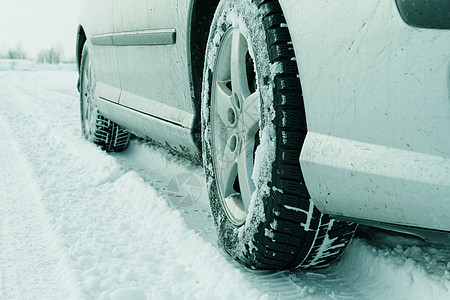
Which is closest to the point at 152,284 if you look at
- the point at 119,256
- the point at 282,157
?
the point at 119,256

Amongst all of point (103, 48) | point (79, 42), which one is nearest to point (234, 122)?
point (103, 48)

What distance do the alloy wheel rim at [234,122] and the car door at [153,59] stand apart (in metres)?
0.35

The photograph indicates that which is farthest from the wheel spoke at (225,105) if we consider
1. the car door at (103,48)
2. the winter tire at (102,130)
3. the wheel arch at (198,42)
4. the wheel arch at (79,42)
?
the wheel arch at (79,42)

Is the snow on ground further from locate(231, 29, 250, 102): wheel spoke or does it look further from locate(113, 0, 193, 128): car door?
locate(231, 29, 250, 102): wheel spoke

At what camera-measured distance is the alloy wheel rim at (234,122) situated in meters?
1.74

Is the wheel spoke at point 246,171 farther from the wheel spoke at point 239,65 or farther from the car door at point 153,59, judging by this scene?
the car door at point 153,59

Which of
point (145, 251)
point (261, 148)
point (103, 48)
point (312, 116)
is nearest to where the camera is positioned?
point (312, 116)

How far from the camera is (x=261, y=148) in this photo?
5.03ft

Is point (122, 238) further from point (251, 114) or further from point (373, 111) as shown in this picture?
point (373, 111)

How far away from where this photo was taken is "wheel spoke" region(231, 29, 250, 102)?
1.77 m

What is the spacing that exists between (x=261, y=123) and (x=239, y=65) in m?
0.32

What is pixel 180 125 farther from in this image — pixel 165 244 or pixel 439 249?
pixel 439 249

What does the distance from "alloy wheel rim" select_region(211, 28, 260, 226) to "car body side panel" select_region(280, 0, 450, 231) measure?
0.31 metres

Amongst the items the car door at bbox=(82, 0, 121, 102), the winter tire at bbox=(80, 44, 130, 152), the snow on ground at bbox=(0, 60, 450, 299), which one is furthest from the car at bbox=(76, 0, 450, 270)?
the winter tire at bbox=(80, 44, 130, 152)
